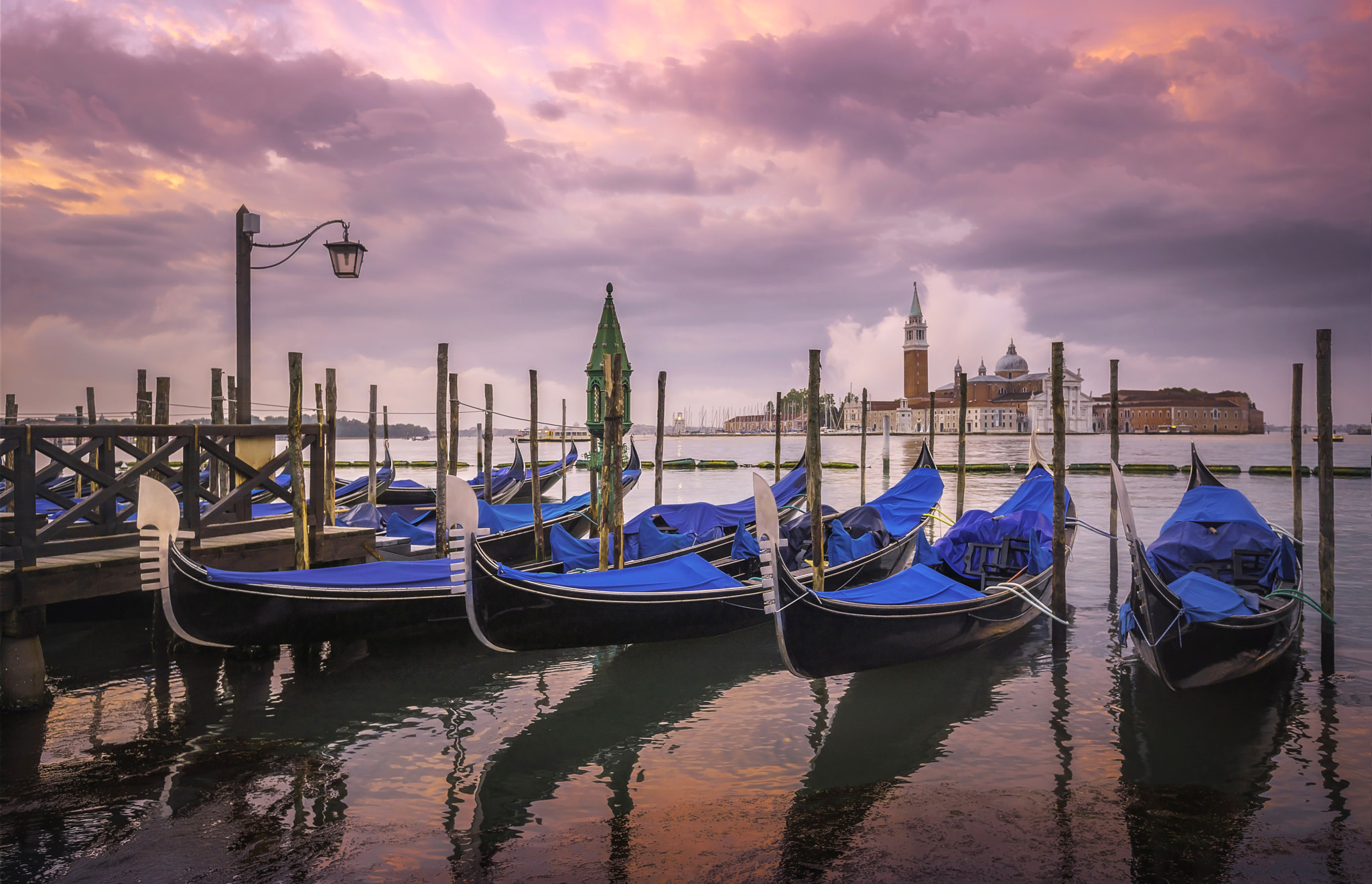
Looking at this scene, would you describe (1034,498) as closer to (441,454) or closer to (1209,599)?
(1209,599)

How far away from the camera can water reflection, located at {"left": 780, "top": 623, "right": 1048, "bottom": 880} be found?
3834 millimetres

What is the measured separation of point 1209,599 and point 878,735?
240cm

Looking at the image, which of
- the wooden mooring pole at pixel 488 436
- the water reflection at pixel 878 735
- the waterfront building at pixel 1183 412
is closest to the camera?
the water reflection at pixel 878 735

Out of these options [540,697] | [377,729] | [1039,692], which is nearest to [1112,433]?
[1039,692]

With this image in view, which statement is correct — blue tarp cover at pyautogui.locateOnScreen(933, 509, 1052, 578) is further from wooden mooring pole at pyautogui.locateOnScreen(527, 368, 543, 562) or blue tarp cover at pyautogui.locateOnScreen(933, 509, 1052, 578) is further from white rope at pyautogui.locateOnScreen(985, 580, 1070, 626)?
wooden mooring pole at pyautogui.locateOnScreen(527, 368, 543, 562)

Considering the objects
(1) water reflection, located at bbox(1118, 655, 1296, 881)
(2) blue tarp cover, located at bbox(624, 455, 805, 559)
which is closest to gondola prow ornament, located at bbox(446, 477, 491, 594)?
(2) blue tarp cover, located at bbox(624, 455, 805, 559)

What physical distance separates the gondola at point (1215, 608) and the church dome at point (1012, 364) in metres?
100

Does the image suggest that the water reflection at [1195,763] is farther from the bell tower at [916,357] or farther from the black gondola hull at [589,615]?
the bell tower at [916,357]

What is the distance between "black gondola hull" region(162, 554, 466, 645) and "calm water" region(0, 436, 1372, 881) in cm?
42

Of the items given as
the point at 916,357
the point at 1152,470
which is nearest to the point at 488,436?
the point at 1152,470

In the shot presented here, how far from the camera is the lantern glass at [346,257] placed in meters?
6.33

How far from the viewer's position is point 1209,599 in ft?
18.3

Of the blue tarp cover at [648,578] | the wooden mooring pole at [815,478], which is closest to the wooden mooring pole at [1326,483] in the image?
the wooden mooring pole at [815,478]

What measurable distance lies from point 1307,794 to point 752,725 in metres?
2.91
